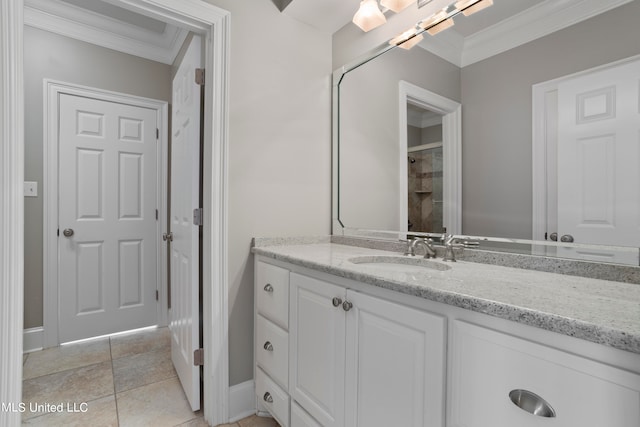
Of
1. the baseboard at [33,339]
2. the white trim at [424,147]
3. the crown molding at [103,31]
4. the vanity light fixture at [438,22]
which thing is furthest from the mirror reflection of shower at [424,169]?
the baseboard at [33,339]

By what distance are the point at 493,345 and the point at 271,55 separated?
174cm

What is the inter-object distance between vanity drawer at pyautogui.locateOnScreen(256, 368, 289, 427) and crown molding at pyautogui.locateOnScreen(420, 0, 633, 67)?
5.49 feet

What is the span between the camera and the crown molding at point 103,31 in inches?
89.1

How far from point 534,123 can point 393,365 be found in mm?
977

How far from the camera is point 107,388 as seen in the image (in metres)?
1.82

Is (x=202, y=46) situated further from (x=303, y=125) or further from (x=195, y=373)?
(x=195, y=373)

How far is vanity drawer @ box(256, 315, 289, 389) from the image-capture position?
1.35 metres

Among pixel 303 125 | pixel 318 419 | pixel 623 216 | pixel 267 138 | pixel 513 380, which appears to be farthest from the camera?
pixel 303 125

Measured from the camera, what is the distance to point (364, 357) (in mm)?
960

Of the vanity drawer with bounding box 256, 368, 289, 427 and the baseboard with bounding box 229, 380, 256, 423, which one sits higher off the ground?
the vanity drawer with bounding box 256, 368, 289, 427

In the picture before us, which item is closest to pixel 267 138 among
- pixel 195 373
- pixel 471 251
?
pixel 471 251

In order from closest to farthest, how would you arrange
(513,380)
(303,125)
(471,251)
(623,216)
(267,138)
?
(513,380) → (623,216) → (471,251) → (267,138) → (303,125)

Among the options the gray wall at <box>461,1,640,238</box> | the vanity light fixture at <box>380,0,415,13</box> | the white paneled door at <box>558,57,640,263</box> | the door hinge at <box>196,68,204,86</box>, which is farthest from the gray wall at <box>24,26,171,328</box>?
the white paneled door at <box>558,57,640,263</box>

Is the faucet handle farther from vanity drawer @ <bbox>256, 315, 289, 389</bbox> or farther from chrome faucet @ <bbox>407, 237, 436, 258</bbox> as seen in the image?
vanity drawer @ <bbox>256, 315, 289, 389</bbox>
